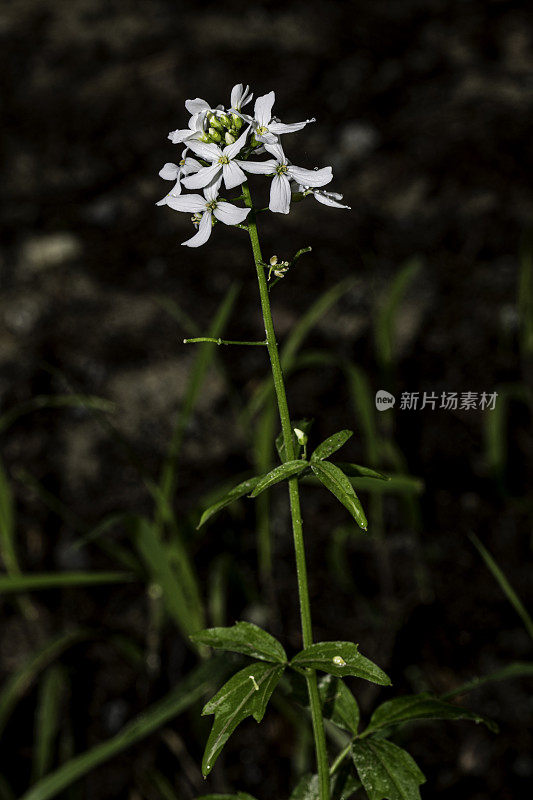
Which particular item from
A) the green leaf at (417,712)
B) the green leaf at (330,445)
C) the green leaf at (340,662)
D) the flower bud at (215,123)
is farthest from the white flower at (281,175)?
the green leaf at (417,712)

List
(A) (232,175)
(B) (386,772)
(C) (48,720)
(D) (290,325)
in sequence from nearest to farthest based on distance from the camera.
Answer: (A) (232,175)
(B) (386,772)
(C) (48,720)
(D) (290,325)

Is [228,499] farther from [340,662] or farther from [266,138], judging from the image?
[266,138]

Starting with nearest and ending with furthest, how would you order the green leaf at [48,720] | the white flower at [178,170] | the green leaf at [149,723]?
1. the white flower at [178,170]
2. the green leaf at [149,723]
3. the green leaf at [48,720]

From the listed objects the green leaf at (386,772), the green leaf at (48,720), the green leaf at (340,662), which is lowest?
the green leaf at (48,720)

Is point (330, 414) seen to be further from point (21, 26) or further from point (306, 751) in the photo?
point (21, 26)

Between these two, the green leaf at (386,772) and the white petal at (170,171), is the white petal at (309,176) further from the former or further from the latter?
the green leaf at (386,772)

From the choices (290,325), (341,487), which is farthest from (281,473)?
(290,325)
